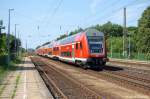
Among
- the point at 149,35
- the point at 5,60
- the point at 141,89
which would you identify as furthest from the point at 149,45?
the point at 141,89

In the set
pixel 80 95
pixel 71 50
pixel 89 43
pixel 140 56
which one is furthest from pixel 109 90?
pixel 140 56

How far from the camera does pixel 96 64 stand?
33.2 metres

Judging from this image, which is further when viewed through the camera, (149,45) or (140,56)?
(149,45)

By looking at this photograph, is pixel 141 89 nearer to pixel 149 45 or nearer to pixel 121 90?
pixel 121 90

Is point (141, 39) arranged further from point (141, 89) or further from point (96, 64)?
point (141, 89)

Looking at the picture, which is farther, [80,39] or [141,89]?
[80,39]

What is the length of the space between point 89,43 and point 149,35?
47.4 m

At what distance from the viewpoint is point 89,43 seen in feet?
108

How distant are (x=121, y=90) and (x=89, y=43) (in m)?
14.6

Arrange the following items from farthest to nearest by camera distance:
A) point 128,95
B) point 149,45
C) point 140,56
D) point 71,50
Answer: point 149,45 → point 140,56 → point 71,50 → point 128,95

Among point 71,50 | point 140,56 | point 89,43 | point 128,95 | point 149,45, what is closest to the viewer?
point 128,95

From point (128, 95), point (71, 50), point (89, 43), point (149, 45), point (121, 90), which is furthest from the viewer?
point (149, 45)

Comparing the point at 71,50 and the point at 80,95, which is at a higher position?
the point at 71,50

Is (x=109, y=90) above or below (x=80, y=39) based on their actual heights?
below
